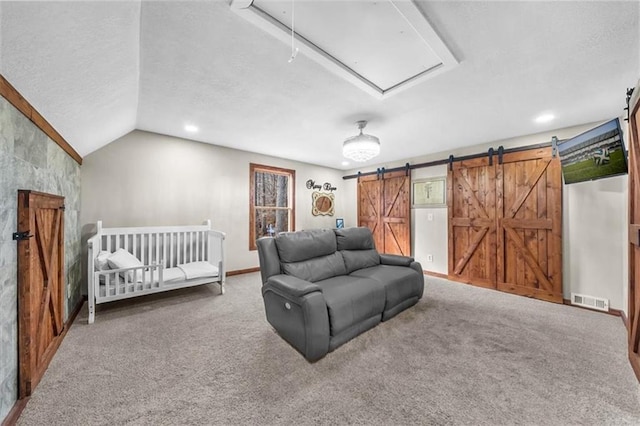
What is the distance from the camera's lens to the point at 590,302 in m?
3.28

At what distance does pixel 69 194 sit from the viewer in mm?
2865

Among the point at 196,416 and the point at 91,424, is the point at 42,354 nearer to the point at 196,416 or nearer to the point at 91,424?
the point at 91,424

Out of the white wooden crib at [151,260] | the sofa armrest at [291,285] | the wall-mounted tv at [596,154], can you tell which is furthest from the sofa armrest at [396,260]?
the white wooden crib at [151,260]

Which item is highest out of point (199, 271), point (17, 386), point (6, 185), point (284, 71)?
point (284, 71)

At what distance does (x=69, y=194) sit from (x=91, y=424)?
2570mm

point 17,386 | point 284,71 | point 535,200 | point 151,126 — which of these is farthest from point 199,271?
point 535,200

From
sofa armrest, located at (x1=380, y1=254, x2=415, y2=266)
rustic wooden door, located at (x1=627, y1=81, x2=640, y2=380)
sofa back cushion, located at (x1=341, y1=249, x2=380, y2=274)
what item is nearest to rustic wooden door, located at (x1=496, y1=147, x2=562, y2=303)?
rustic wooden door, located at (x1=627, y1=81, x2=640, y2=380)

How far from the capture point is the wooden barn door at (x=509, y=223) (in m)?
3.61

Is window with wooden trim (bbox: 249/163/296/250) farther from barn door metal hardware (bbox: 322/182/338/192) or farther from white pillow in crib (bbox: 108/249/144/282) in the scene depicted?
white pillow in crib (bbox: 108/249/144/282)

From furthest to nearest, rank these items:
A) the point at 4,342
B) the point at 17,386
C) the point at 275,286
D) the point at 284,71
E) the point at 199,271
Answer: the point at 199,271 < the point at 275,286 < the point at 284,71 < the point at 17,386 < the point at 4,342

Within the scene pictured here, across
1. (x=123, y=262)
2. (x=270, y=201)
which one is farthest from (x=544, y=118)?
(x=123, y=262)

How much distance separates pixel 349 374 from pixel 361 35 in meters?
2.52

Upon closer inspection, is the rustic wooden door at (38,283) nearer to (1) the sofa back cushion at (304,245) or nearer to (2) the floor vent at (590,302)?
(1) the sofa back cushion at (304,245)

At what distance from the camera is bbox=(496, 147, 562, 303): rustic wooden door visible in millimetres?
3572
